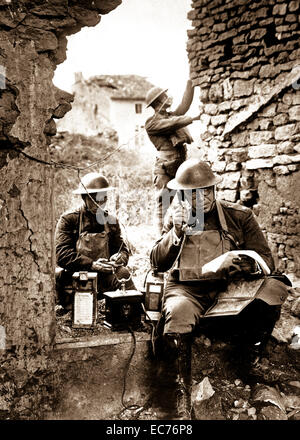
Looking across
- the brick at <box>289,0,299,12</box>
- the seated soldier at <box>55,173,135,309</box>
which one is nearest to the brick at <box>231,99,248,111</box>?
the brick at <box>289,0,299,12</box>

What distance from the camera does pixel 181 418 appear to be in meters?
3.84

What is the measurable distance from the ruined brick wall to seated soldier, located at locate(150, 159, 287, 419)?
7.79 feet

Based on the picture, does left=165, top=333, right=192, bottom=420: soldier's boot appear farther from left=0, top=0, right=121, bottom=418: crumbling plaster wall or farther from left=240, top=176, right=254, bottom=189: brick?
left=240, top=176, right=254, bottom=189: brick

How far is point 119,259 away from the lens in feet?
16.5

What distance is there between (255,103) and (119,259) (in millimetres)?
3327

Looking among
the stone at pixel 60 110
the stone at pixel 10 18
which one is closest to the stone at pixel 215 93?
the stone at pixel 60 110

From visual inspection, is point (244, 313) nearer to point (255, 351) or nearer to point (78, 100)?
point (255, 351)

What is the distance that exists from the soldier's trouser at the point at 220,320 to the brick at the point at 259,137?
3395 mm

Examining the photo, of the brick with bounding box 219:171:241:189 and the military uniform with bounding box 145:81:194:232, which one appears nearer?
the military uniform with bounding box 145:81:194:232

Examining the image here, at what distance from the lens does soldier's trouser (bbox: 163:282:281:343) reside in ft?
12.6

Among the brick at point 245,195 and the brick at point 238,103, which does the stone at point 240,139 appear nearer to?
the brick at point 238,103

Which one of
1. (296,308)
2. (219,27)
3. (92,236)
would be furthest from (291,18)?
(92,236)

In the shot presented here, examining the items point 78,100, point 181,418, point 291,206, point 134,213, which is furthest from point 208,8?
point 78,100
